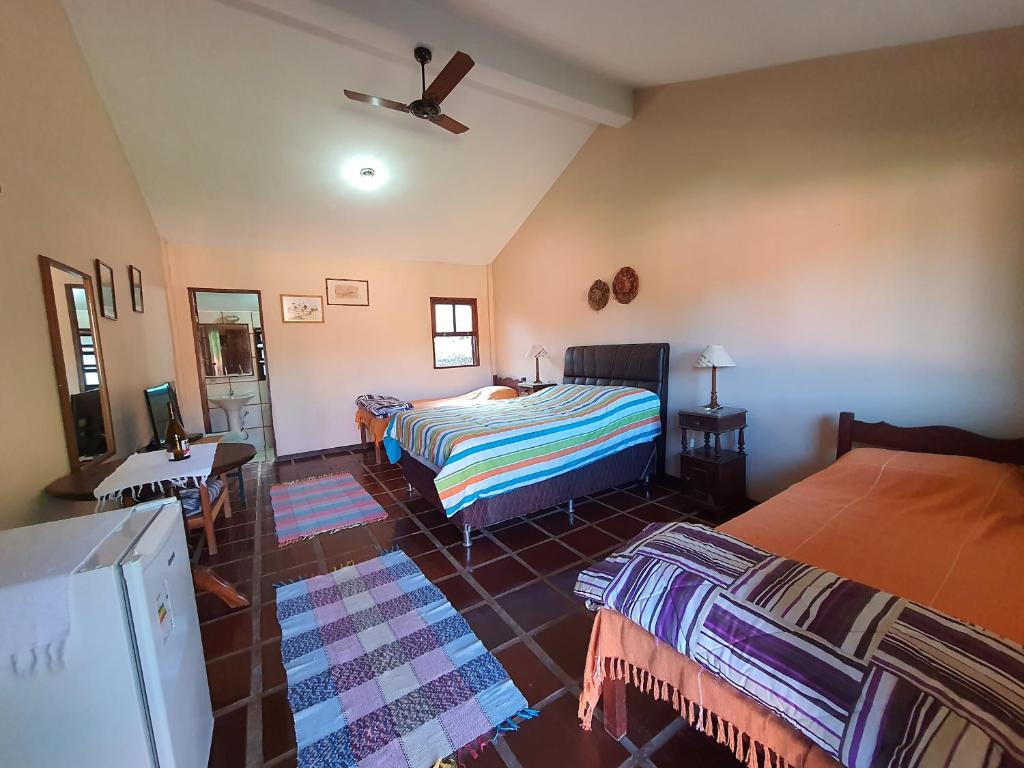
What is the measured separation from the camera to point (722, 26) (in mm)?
2260

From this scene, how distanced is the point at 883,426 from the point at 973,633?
191 centimetres

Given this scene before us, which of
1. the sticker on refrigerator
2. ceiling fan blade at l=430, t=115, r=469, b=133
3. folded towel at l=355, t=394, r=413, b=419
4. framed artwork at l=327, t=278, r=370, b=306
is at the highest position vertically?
ceiling fan blade at l=430, t=115, r=469, b=133

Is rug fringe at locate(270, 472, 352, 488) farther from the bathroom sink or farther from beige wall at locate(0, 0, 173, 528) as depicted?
the bathroom sink

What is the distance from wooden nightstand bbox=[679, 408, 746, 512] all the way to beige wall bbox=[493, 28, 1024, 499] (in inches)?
7.3

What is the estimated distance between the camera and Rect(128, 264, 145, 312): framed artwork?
3.12m

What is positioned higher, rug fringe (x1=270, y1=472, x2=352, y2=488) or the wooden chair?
the wooden chair

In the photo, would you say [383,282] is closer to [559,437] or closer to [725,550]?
[559,437]

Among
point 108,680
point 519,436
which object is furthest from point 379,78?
point 108,680

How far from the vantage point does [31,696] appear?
0.86 metres

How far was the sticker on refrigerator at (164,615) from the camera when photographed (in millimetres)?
1001

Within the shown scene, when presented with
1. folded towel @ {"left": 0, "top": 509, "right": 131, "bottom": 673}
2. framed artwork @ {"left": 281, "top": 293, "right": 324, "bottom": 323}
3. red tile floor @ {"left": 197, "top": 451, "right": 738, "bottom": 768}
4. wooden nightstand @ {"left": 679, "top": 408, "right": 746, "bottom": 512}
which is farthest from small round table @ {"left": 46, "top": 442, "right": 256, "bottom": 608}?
wooden nightstand @ {"left": 679, "top": 408, "right": 746, "bottom": 512}

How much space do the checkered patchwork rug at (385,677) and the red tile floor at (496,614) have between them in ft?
0.21

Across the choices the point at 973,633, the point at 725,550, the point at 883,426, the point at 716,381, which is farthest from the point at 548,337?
the point at 973,633

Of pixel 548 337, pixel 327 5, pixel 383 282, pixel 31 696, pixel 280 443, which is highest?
pixel 327 5
